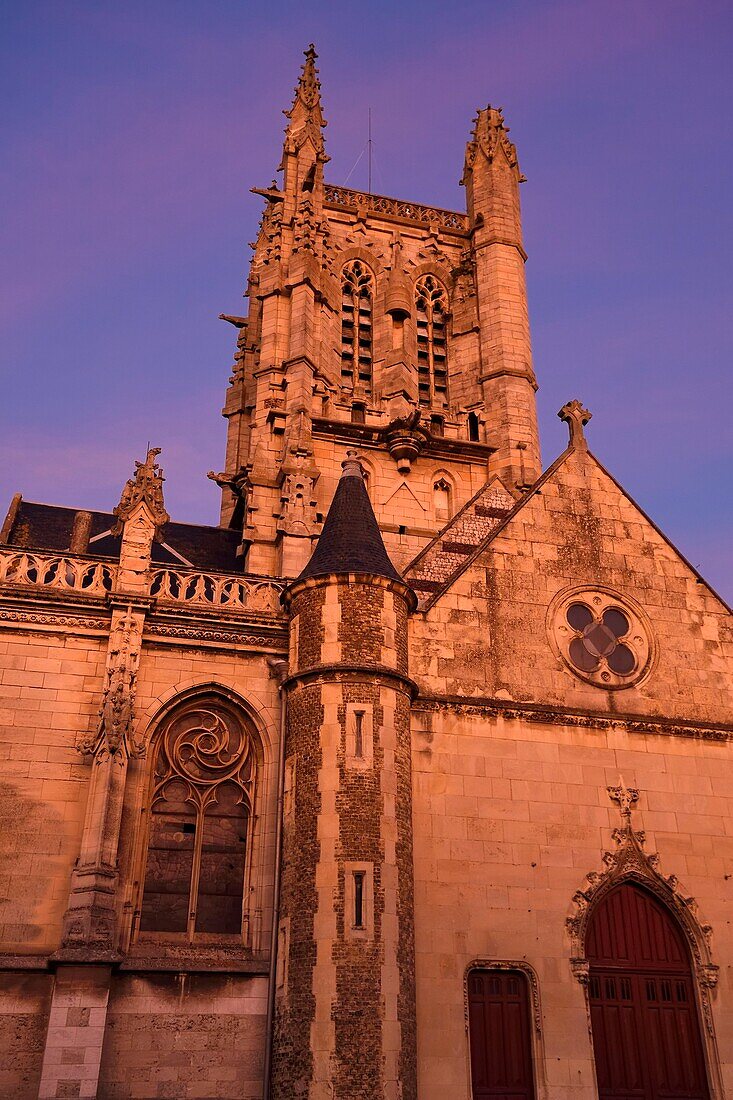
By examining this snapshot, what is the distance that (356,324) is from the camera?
119ft

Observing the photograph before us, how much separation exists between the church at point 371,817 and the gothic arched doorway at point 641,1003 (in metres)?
0.04

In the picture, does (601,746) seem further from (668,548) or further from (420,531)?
(420,531)

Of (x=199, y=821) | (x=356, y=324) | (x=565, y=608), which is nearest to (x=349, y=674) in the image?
(x=199, y=821)

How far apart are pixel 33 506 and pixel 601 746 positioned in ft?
54.6

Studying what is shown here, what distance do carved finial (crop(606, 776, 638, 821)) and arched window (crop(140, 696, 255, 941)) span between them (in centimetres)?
620

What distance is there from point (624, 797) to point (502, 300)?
21.5 meters

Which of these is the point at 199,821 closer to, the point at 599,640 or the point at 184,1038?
the point at 184,1038

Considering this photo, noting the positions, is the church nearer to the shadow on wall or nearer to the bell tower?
the shadow on wall

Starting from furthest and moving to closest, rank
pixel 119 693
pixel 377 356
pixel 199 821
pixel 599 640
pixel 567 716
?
pixel 377 356 → pixel 599 640 → pixel 567 716 → pixel 199 821 → pixel 119 693

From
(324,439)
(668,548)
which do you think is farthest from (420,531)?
(668,548)

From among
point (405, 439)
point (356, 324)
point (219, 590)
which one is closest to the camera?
point (219, 590)

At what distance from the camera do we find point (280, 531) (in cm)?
2736

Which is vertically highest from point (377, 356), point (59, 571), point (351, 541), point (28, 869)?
point (377, 356)

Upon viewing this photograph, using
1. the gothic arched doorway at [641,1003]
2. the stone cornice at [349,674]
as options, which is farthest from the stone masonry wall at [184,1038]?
the gothic arched doorway at [641,1003]
